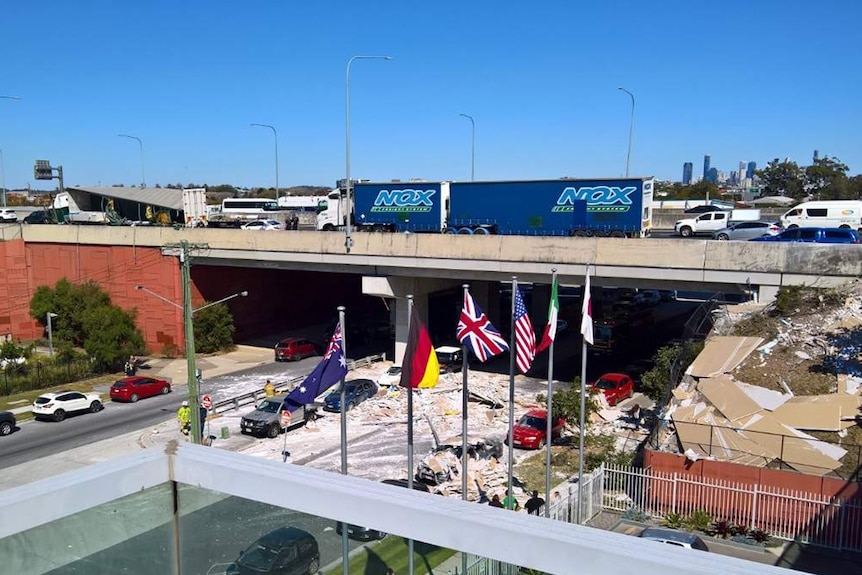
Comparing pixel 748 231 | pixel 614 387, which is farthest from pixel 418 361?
pixel 748 231

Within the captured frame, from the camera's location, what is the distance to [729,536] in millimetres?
16969

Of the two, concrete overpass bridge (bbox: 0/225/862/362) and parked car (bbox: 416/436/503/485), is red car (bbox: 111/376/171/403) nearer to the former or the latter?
concrete overpass bridge (bbox: 0/225/862/362)

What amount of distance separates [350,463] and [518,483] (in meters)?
6.05

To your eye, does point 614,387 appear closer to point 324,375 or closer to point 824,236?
point 824,236

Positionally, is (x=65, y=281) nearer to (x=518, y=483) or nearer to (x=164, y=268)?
(x=164, y=268)

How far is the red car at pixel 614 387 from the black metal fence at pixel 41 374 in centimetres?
2735

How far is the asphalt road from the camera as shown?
85.4ft

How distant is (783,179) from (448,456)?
371 ft

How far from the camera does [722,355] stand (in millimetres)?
23406

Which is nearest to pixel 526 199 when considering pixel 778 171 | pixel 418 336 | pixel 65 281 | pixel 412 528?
pixel 418 336

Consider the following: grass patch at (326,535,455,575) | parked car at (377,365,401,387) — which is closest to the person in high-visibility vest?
parked car at (377,365,401,387)

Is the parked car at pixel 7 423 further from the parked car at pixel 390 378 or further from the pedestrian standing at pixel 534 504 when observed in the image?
the pedestrian standing at pixel 534 504

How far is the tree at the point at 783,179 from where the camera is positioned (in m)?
114

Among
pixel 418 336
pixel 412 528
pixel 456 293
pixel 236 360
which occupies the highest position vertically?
pixel 412 528
